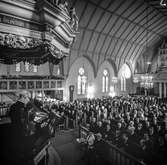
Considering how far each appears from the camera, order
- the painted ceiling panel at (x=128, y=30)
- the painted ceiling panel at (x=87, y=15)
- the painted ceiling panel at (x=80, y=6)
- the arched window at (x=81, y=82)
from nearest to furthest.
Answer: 1. the painted ceiling panel at (x=80, y=6)
2. the painted ceiling panel at (x=87, y=15)
3. the arched window at (x=81, y=82)
4. the painted ceiling panel at (x=128, y=30)

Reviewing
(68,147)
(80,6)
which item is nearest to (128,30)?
(80,6)

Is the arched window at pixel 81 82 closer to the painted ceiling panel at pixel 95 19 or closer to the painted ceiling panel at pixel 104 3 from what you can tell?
the painted ceiling panel at pixel 95 19

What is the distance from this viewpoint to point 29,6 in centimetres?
292

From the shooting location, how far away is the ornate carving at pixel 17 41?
291 centimetres

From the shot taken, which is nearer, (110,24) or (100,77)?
(110,24)

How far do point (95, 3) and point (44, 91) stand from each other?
40.1 ft

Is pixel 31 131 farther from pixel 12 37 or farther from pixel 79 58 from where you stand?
pixel 79 58

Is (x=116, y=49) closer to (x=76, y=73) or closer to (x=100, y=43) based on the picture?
(x=100, y=43)

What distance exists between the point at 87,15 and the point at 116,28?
6.24 m

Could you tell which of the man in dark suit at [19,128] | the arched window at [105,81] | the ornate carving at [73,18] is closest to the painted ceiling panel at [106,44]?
the arched window at [105,81]

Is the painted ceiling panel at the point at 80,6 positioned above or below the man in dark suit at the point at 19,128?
above

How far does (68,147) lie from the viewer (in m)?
8.46

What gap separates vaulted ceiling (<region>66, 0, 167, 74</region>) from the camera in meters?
21.8

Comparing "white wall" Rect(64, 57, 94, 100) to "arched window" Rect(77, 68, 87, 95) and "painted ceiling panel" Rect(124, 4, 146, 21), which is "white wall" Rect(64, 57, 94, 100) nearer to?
"arched window" Rect(77, 68, 87, 95)
